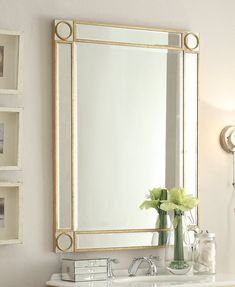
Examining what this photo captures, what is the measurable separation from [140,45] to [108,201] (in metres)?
0.84

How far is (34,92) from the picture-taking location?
11.7ft

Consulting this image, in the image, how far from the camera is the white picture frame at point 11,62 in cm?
347

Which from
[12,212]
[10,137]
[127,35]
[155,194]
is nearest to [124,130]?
[155,194]

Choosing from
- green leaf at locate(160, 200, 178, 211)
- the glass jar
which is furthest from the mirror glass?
the glass jar

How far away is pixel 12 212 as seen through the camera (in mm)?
3455

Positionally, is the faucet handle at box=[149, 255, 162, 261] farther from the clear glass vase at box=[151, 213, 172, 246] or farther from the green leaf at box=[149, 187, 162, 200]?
the green leaf at box=[149, 187, 162, 200]

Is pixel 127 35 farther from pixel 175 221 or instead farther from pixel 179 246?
pixel 179 246

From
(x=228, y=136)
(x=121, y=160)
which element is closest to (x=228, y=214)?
(x=228, y=136)

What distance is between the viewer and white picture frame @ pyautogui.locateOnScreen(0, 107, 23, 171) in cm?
346

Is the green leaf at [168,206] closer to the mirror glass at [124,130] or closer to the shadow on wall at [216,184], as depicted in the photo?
the mirror glass at [124,130]

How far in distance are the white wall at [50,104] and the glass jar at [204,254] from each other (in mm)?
249

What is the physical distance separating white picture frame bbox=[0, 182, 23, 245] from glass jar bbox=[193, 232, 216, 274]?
914 millimetres

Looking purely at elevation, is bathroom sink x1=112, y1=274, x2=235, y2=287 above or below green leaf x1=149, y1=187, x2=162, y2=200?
below

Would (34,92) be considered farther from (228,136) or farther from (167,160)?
(228,136)
